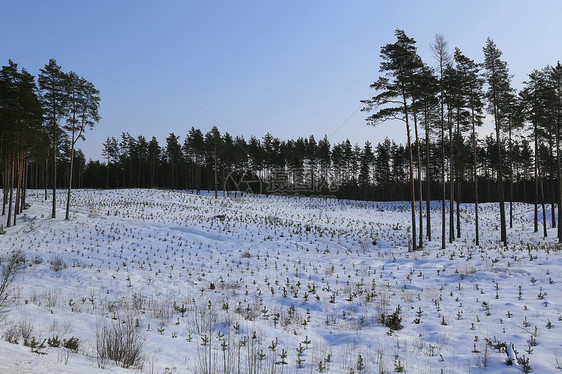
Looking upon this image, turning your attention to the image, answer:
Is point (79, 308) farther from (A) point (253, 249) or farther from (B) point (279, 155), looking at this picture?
(B) point (279, 155)

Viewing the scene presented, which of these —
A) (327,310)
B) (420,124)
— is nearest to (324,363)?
(327,310)

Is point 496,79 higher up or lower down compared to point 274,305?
higher up

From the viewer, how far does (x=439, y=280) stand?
11.8m

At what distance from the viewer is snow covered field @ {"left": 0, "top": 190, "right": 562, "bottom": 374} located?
547 cm

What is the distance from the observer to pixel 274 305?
9.59 meters

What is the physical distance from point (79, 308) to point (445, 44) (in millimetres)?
26708

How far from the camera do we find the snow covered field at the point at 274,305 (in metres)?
5.47
